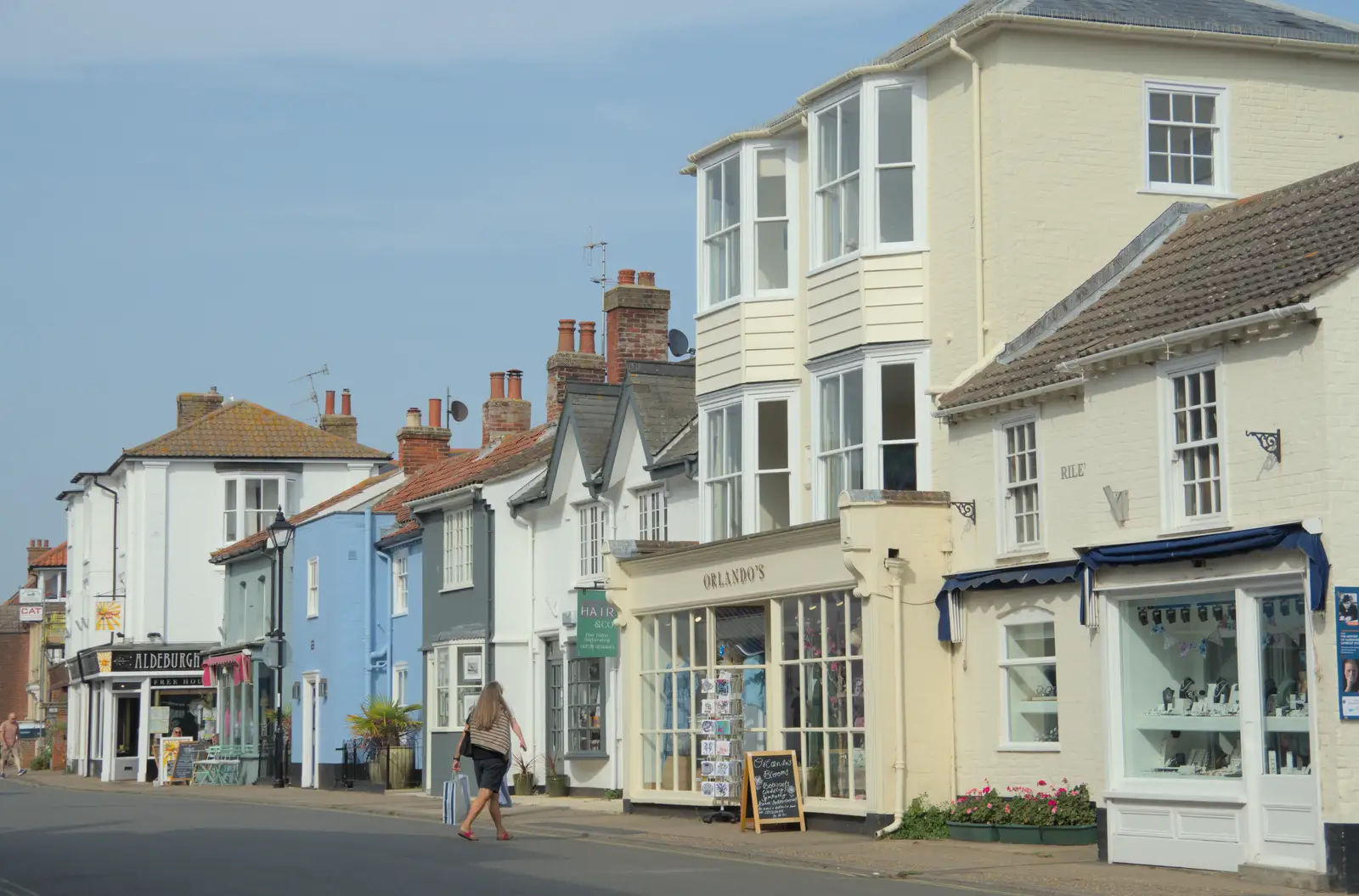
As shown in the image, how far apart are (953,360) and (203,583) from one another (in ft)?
120

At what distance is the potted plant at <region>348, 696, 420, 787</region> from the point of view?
3706 cm

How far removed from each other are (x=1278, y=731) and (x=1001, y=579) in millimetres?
4631

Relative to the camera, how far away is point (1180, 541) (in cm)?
1642

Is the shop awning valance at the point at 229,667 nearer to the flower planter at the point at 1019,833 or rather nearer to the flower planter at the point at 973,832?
the flower planter at the point at 973,832

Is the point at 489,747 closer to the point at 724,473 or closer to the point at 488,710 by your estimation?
the point at 488,710

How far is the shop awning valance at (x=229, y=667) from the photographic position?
4634cm

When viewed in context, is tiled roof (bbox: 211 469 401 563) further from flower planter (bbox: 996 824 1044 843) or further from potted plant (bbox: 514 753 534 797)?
flower planter (bbox: 996 824 1044 843)

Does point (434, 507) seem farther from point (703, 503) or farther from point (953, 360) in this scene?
point (953, 360)

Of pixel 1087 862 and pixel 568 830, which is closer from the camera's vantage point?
pixel 1087 862

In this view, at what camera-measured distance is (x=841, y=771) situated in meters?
21.8

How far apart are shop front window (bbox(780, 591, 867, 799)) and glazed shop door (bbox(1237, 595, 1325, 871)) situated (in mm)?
6151

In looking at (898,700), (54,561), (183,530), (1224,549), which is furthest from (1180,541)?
(54,561)

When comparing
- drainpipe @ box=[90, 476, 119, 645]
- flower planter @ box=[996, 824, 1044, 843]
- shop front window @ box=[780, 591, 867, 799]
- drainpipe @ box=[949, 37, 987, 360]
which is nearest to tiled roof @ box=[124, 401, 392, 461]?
drainpipe @ box=[90, 476, 119, 645]

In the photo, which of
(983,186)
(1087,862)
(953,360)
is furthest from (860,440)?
(1087,862)
